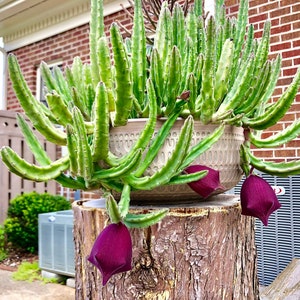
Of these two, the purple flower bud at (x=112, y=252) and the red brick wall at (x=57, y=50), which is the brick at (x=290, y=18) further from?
the purple flower bud at (x=112, y=252)

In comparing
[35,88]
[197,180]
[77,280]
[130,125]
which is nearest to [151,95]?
[130,125]

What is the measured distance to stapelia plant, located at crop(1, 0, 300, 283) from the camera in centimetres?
→ 97

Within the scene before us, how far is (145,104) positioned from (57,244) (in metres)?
3.26

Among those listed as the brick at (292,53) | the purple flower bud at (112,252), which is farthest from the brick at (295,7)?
the purple flower bud at (112,252)

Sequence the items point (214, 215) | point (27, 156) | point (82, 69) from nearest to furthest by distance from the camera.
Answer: point (214, 215) < point (82, 69) < point (27, 156)

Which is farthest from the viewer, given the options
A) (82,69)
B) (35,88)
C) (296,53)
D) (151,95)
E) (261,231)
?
(35,88)

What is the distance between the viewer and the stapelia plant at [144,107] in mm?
965

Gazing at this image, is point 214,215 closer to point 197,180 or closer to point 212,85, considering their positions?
point 197,180

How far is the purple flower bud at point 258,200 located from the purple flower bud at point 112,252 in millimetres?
357

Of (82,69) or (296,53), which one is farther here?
(296,53)

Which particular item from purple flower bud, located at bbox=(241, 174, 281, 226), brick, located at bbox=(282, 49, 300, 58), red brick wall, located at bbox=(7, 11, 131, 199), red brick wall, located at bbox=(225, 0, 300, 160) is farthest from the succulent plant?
red brick wall, located at bbox=(7, 11, 131, 199)

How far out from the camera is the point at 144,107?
1.17 meters

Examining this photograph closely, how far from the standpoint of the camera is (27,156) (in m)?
6.16

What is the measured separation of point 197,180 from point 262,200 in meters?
0.19
